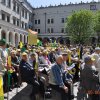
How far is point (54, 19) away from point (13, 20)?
24881 millimetres

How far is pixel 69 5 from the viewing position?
76.6 metres

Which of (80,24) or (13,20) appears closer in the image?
(13,20)

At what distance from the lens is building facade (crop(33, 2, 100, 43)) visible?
250ft

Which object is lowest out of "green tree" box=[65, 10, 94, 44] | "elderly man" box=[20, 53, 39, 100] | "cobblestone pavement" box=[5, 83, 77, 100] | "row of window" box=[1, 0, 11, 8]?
"cobblestone pavement" box=[5, 83, 77, 100]

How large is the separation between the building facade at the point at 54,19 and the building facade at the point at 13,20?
34.4ft

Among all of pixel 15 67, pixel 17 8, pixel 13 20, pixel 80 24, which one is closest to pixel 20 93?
pixel 15 67

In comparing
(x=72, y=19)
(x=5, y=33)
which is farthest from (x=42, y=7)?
(x=5, y=33)

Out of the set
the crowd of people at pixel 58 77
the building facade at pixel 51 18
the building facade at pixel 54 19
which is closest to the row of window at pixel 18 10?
the building facade at pixel 51 18

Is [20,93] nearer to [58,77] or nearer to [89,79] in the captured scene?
[58,77]

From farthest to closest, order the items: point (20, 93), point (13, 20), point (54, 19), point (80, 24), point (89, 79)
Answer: point (54, 19)
point (80, 24)
point (13, 20)
point (20, 93)
point (89, 79)

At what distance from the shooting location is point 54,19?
7806cm

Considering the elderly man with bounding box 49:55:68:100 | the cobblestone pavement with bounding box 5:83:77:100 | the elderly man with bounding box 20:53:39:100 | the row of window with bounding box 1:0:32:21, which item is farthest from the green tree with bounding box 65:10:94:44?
the elderly man with bounding box 49:55:68:100

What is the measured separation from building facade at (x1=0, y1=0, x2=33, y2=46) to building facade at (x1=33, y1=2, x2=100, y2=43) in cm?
1049

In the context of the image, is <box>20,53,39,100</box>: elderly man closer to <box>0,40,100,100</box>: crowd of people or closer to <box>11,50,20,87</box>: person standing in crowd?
<box>0,40,100,100</box>: crowd of people
